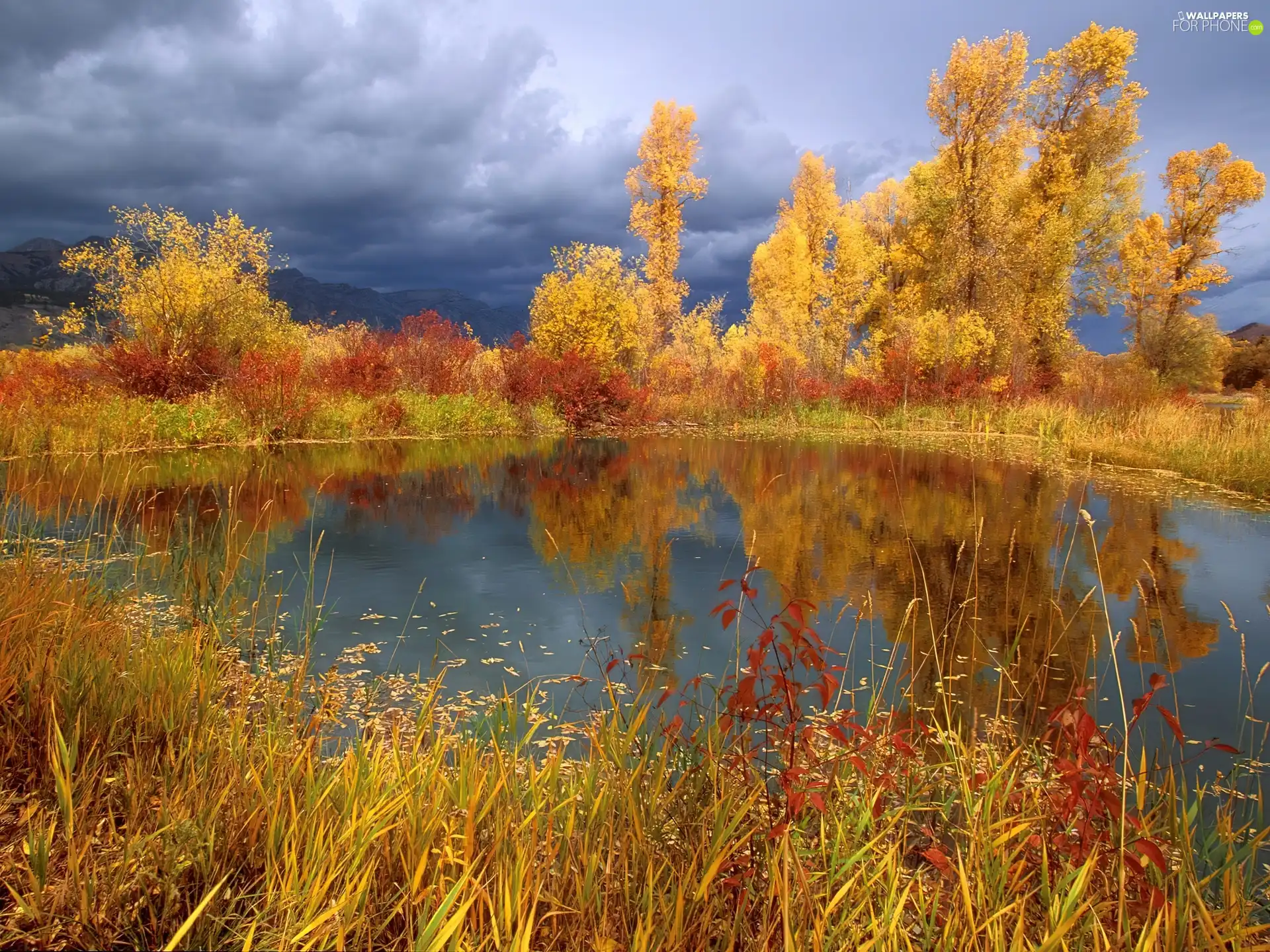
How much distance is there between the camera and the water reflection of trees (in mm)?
4344

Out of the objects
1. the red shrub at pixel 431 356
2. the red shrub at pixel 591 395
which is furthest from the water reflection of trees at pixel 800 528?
the red shrub at pixel 591 395

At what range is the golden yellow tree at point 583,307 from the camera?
961 inches

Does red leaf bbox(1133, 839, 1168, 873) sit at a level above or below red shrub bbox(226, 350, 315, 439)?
below

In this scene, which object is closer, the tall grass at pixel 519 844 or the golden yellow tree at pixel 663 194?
the tall grass at pixel 519 844

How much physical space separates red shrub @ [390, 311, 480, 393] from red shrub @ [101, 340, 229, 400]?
474 centimetres

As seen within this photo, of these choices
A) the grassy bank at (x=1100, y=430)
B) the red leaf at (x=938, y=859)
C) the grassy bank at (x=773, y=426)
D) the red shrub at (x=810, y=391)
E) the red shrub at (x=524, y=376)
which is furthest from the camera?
the red shrub at (x=810, y=391)

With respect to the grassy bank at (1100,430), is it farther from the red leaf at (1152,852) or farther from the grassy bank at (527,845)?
the red leaf at (1152,852)

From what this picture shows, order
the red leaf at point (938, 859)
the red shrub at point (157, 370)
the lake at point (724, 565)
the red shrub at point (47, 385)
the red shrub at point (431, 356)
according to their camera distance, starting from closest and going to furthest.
→ the red leaf at point (938, 859) < the lake at point (724, 565) < the red shrub at point (47, 385) < the red shrub at point (157, 370) < the red shrub at point (431, 356)

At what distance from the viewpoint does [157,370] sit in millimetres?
14086

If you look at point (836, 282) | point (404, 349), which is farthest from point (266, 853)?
point (836, 282)

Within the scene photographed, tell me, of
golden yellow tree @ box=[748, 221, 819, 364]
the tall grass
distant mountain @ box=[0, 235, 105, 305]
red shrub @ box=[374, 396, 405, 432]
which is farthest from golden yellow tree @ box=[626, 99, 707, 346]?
distant mountain @ box=[0, 235, 105, 305]

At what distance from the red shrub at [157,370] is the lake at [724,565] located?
2955 mm

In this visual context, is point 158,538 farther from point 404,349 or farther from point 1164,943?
point 404,349

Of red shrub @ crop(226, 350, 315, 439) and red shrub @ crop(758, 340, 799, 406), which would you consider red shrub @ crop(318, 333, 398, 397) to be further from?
red shrub @ crop(758, 340, 799, 406)
